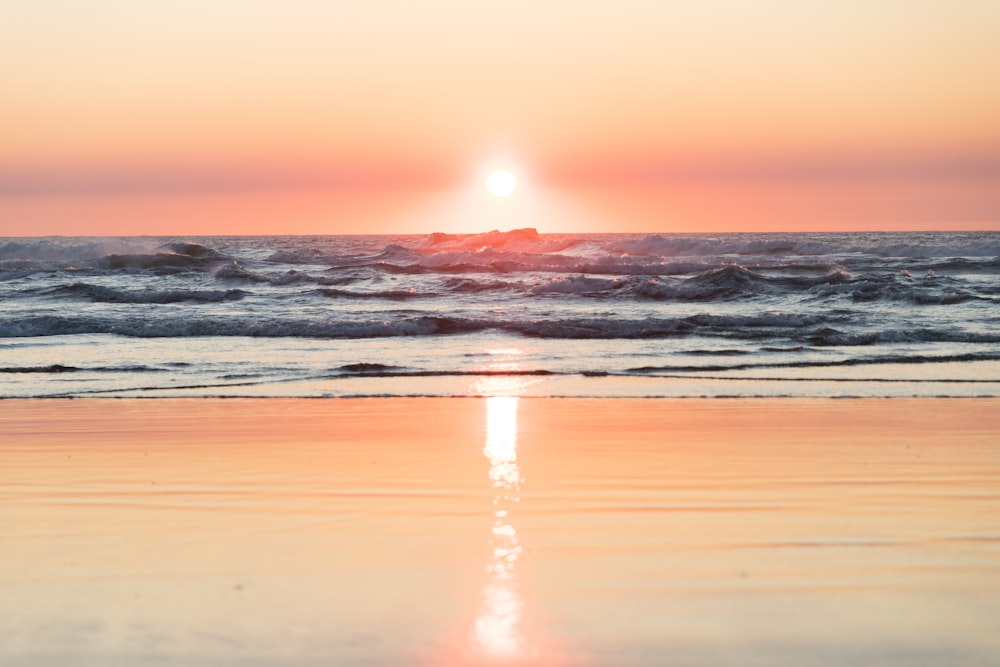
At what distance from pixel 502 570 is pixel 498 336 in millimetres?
13886

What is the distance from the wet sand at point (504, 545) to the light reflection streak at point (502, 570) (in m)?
0.02

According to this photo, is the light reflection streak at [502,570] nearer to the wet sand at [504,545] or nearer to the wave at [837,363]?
the wet sand at [504,545]

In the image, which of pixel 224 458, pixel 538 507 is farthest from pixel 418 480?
pixel 224 458

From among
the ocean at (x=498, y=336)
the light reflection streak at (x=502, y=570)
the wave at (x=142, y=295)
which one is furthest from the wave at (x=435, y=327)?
the light reflection streak at (x=502, y=570)

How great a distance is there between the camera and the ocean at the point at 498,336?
12.2 m

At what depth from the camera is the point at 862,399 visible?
418 inches

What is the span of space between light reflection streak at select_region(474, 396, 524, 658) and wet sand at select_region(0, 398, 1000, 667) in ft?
0.06

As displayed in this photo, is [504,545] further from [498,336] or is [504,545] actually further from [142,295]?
[142,295]

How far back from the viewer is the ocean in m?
12.2

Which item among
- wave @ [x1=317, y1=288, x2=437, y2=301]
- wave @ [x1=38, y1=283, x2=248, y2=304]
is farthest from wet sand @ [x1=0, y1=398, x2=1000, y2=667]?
wave @ [x1=38, y1=283, x2=248, y2=304]

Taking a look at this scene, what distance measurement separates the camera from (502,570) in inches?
180

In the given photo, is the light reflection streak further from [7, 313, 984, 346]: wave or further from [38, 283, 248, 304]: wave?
[38, 283, 248, 304]: wave

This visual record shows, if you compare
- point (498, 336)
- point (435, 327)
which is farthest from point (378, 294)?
point (498, 336)

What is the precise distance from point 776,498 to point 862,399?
5161 mm
